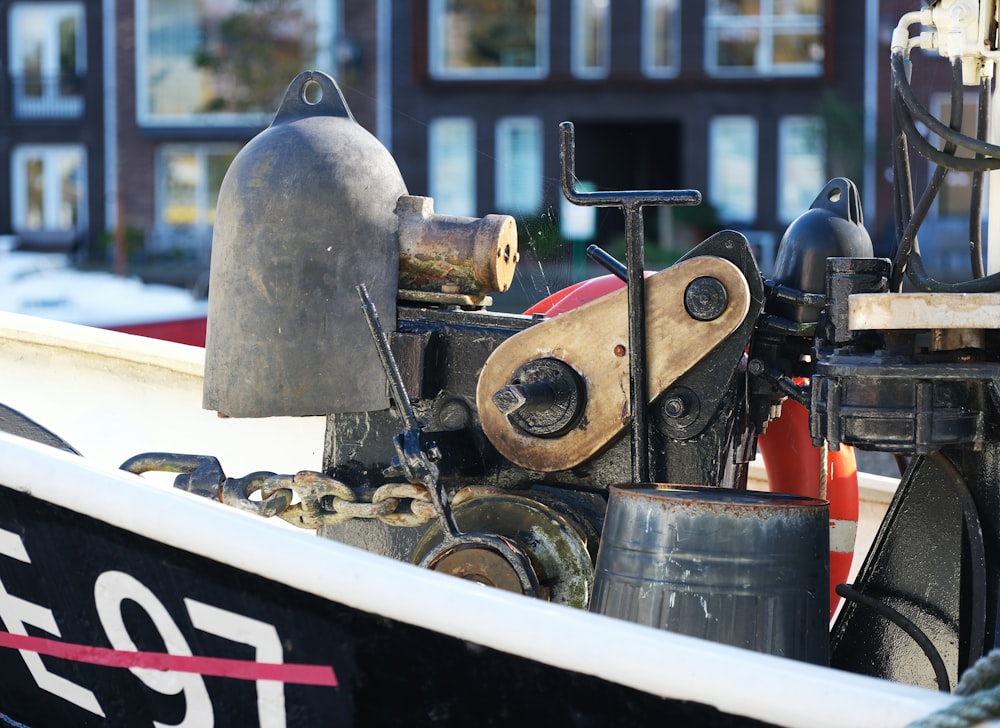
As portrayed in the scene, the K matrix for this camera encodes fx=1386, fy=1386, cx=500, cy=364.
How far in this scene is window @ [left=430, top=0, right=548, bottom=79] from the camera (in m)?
25.6

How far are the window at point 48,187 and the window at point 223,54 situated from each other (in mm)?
2141

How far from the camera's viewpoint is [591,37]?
2552 cm

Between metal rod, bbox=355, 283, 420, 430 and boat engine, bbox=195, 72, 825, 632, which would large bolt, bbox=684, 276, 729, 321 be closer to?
boat engine, bbox=195, 72, 825, 632

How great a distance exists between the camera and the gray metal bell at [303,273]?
2463 mm

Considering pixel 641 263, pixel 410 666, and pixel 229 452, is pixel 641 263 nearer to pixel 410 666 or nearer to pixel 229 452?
pixel 410 666

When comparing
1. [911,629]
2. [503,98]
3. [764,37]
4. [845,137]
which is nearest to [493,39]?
[503,98]

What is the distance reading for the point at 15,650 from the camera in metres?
2.12

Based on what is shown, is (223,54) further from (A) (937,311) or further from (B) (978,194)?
(A) (937,311)

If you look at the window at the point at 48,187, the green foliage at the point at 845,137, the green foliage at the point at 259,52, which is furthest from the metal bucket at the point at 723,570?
the window at the point at 48,187

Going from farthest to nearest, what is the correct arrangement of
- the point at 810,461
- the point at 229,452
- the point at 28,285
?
the point at 28,285 < the point at 229,452 < the point at 810,461

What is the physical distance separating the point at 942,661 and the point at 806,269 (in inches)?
27.6

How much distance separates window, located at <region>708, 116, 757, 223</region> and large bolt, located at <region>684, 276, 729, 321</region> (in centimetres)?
2324

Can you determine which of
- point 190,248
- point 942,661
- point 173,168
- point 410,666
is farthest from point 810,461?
point 173,168

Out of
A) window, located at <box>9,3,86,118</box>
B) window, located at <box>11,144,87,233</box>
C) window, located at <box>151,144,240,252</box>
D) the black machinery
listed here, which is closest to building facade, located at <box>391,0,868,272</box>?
window, located at <box>151,144,240,252</box>
